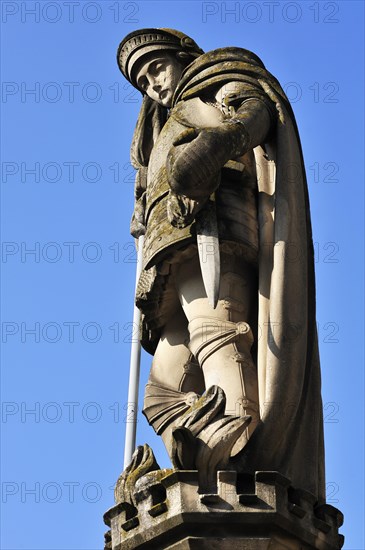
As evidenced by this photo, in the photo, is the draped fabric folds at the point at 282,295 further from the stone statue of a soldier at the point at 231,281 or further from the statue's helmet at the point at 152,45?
the statue's helmet at the point at 152,45

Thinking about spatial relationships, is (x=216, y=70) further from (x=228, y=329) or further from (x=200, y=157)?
(x=228, y=329)

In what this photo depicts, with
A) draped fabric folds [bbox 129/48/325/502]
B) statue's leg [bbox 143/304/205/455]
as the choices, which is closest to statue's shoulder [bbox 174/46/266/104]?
draped fabric folds [bbox 129/48/325/502]

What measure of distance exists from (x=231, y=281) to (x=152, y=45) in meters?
2.30

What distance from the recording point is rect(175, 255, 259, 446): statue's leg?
406 inches

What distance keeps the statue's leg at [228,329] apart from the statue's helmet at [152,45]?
78.2 inches

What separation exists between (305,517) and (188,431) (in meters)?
0.99

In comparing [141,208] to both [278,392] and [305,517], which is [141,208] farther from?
[305,517]

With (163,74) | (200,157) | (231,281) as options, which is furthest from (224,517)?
(163,74)

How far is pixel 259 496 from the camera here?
31.1 feet

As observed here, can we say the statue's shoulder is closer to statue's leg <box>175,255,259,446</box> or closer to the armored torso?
the armored torso

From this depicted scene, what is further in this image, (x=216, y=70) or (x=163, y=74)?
(x=163, y=74)

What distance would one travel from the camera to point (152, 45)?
11938mm

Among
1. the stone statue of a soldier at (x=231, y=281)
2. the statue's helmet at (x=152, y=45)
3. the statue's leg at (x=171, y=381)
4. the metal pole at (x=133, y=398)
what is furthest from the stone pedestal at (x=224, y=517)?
the statue's helmet at (x=152, y=45)

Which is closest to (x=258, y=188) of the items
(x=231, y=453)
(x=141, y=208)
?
(x=141, y=208)
